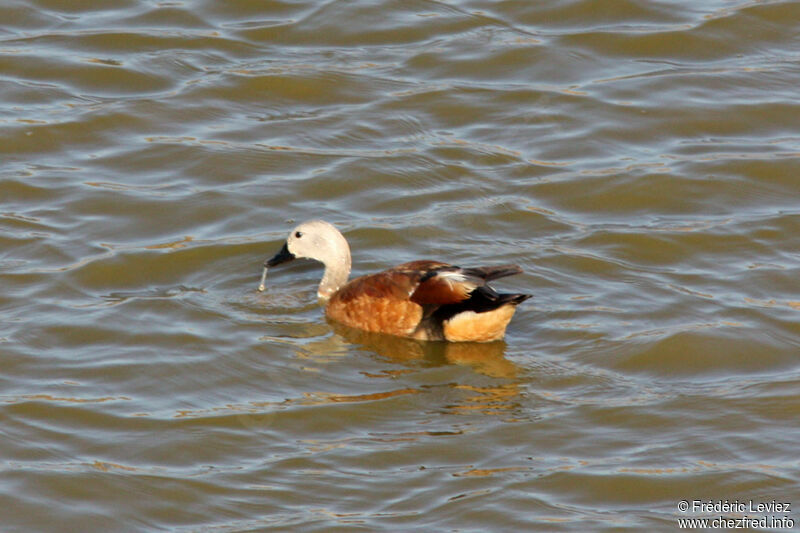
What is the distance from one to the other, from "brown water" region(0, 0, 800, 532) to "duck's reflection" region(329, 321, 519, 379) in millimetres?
44

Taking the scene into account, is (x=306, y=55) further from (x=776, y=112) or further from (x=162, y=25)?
(x=776, y=112)

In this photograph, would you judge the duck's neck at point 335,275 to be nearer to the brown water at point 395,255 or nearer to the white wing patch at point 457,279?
the brown water at point 395,255

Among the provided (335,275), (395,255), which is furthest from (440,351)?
(395,255)

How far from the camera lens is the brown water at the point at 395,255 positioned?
21.5 feet

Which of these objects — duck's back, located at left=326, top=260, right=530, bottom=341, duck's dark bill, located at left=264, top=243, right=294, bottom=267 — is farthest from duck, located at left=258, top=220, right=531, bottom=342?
duck's dark bill, located at left=264, top=243, right=294, bottom=267

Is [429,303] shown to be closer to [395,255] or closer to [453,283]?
[453,283]

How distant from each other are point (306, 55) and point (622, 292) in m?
4.65

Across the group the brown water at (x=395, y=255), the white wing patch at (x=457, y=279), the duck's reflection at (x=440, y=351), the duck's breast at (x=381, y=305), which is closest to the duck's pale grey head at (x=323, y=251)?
the brown water at (x=395, y=255)

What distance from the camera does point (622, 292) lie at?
8.68 meters

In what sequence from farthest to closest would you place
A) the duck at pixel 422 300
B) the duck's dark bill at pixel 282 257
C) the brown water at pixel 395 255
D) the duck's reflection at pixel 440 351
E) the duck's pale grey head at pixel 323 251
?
the duck's dark bill at pixel 282 257
the duck's pale grey head at pixel 323 251
the duck at pixel 422 300
the duck's reflection at pixel 440 351
the brown water at pixel 395 255

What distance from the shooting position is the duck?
820 centimetres

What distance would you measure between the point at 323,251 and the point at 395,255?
617mm

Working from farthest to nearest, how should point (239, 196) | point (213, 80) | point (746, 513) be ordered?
point (213, 80)
point (239, 196)
point (746, 513)

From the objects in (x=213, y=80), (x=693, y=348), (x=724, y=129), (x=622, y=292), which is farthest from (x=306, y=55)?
(x=693, y=348)
